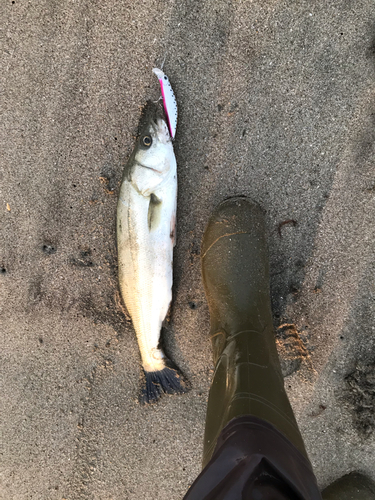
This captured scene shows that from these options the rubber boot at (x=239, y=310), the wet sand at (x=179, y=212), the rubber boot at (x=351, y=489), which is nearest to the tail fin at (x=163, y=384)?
the wet sand at (x=179, y=212)

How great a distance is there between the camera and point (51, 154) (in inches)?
101

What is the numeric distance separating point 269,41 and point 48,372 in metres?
3.24

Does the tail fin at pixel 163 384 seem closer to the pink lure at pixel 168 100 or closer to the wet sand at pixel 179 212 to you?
the wet sand at pixel 179 212

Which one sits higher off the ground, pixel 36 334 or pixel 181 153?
pixel 181 153

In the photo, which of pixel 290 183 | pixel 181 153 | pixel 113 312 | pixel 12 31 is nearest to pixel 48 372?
pixel 113 312

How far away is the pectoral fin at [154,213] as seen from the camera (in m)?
2.40

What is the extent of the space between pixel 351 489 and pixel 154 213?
2.66 metres

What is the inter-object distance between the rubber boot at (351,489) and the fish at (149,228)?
5.94 ft

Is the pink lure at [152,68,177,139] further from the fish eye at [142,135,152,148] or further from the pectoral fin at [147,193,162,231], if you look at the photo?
the pectoral fin at [147,193,162,231]

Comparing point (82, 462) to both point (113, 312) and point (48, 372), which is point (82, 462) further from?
point (113, 312)

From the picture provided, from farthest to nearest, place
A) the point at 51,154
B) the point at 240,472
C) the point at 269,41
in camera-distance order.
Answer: the point at 51,154, the point at 269,41, the point at 240,472

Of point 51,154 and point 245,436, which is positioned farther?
point 51,154

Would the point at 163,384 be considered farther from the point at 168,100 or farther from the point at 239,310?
the point at 168,100

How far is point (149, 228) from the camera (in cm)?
239
